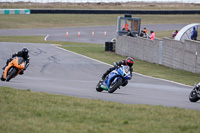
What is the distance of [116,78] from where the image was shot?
39.4ft

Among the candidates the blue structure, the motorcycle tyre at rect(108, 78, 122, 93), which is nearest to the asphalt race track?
the motorcycle tyre at rect(108, 78, 122, 93)

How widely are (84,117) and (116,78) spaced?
15.0 feet

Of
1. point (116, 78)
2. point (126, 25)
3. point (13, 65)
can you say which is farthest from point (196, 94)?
point (126, 25)

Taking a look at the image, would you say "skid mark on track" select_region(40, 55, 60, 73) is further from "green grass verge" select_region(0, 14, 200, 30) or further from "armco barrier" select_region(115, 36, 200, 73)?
"green grass verge" select_region(0, 14, 200, 30)

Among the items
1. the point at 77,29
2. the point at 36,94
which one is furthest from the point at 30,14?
the point at 36,94

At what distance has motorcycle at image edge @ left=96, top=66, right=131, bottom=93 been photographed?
39.2 ft

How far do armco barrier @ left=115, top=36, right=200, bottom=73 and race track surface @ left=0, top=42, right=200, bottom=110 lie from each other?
3395 millimetres

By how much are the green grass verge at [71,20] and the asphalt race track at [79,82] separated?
3175cm

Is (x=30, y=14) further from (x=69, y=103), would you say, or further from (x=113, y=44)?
(x=69, y=103)

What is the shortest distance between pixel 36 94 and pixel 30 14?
59957 millimetres

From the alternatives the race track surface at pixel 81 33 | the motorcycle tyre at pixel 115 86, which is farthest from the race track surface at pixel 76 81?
the race track surface at pixel 81 33

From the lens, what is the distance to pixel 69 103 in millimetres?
9188

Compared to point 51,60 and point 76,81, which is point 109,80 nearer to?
point 76,81

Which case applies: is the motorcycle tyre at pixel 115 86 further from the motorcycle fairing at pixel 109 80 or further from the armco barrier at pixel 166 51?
the armco barrier at pixel 166 51
